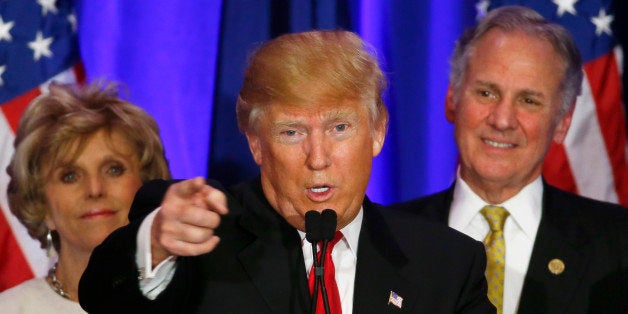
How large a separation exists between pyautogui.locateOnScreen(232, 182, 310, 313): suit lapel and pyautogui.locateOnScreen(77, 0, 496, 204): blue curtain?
3.42 feet

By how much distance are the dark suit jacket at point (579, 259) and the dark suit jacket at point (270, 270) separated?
533 millimetres

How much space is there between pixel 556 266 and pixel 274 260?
1.06 metres

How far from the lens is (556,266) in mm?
2859

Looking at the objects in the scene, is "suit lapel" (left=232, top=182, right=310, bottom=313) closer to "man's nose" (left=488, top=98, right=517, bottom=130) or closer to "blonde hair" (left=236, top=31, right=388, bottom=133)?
"blonde hair" (left=236, top=31, right=388, bottom=133)

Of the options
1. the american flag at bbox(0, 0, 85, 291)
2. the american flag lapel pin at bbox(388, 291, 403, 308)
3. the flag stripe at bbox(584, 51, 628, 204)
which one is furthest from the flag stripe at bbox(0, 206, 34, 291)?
the flag stripe at bbox(584, 51, 628, 204)

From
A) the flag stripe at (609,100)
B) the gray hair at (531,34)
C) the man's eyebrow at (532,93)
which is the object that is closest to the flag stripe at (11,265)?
the gray hair at (531,34)

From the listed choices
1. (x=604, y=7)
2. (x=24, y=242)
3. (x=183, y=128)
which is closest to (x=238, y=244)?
(x=183, y=128)

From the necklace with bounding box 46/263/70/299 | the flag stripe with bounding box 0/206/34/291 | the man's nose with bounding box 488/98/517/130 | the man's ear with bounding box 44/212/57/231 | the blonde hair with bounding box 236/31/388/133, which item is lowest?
the flag stripe with bounding box 0/206/34/291

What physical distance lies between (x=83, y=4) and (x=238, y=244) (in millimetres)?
1556

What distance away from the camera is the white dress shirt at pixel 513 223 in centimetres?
290

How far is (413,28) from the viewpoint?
3.55 meters

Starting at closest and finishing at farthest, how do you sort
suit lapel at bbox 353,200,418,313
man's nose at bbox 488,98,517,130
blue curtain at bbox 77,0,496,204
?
suit lapel at bbox 353,200,418,313
man's nose at bbox 488,98,517,130
blue curtain at bbox 77,0,496,204

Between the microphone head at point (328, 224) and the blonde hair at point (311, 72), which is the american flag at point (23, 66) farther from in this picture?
the microphone head at point (328, 224)

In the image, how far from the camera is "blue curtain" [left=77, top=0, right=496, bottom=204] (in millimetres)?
3312
